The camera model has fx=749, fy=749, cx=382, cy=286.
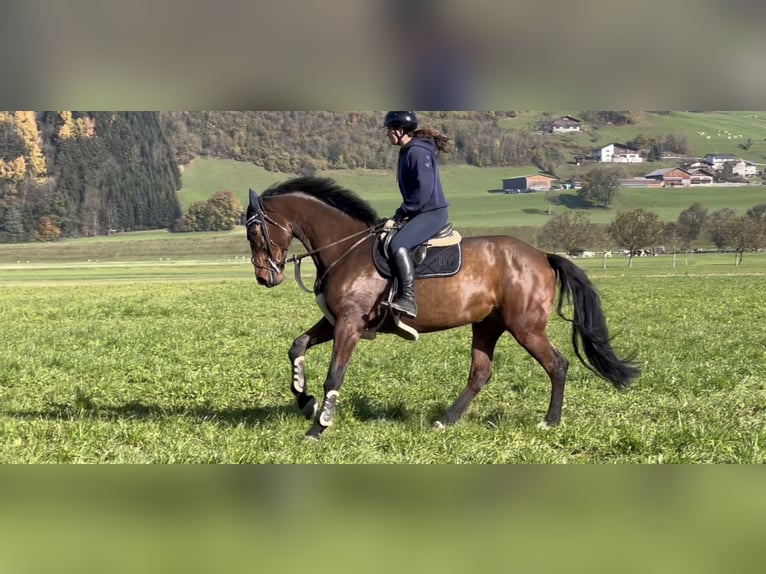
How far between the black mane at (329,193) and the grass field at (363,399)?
240cm

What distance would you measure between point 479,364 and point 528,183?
463 feet

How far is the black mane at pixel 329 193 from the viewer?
28.5 ft

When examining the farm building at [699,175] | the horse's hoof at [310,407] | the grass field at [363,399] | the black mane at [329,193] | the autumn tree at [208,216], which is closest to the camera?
the grass field at [363,399]

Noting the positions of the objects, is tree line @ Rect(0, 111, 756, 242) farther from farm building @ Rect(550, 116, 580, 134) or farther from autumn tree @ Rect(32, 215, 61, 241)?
farm building @ Rect(550, 116, 580, 134)

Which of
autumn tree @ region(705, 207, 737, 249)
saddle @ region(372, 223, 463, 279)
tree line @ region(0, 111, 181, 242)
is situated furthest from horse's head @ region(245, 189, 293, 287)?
autumn tree @ region(705, 207, 737, 249)

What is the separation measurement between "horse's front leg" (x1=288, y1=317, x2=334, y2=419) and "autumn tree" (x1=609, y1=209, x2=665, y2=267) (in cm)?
9955

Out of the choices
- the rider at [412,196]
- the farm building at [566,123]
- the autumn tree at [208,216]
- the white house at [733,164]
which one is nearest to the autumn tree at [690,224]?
the white house at [733,164]

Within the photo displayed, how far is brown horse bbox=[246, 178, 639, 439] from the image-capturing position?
8.28 meters

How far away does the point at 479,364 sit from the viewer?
905 centimetres

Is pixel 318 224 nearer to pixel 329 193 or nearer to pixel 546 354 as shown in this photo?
pixel 329 193

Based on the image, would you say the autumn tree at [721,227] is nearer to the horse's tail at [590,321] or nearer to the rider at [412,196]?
the horse's tail at [590,321]

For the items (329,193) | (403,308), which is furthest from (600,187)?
(403,308)
